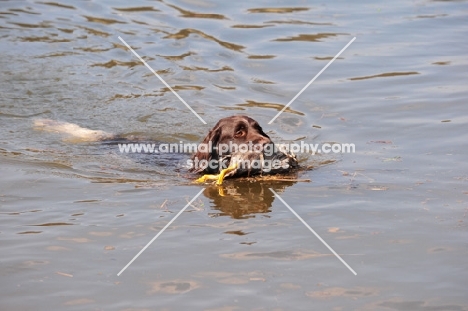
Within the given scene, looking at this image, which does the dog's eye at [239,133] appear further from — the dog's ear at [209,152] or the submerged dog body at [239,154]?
the dog's ear at [209,152]

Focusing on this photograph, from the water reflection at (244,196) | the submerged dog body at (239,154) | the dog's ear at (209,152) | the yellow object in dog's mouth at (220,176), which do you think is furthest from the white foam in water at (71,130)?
the water reflection at (244,196)

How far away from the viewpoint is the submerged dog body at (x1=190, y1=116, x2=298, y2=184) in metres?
7.53

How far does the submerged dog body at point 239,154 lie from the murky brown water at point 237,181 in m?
0.17

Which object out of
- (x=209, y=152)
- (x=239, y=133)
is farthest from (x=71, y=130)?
(x=239, y=133)

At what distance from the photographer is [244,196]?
7.19 m

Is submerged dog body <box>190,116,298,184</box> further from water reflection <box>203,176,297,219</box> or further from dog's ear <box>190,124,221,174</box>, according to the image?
water reflection <box>203,176,297,219</box>

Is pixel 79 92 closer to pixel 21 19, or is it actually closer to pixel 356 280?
pixel 21 19

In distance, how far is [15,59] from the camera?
40.7ft

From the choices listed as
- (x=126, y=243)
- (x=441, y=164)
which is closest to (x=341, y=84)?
(x=441, y=164)

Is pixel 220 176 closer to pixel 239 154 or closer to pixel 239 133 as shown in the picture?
pixel 239 154

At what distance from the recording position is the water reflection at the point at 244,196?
669 cm

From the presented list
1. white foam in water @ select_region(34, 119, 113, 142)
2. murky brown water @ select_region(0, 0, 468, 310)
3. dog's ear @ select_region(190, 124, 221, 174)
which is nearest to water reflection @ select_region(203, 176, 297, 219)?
murky brown water @ select_region(0, 0, 468, 310)

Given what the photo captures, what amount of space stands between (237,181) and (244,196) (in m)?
0.47

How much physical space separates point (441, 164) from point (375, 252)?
8.55 ft
